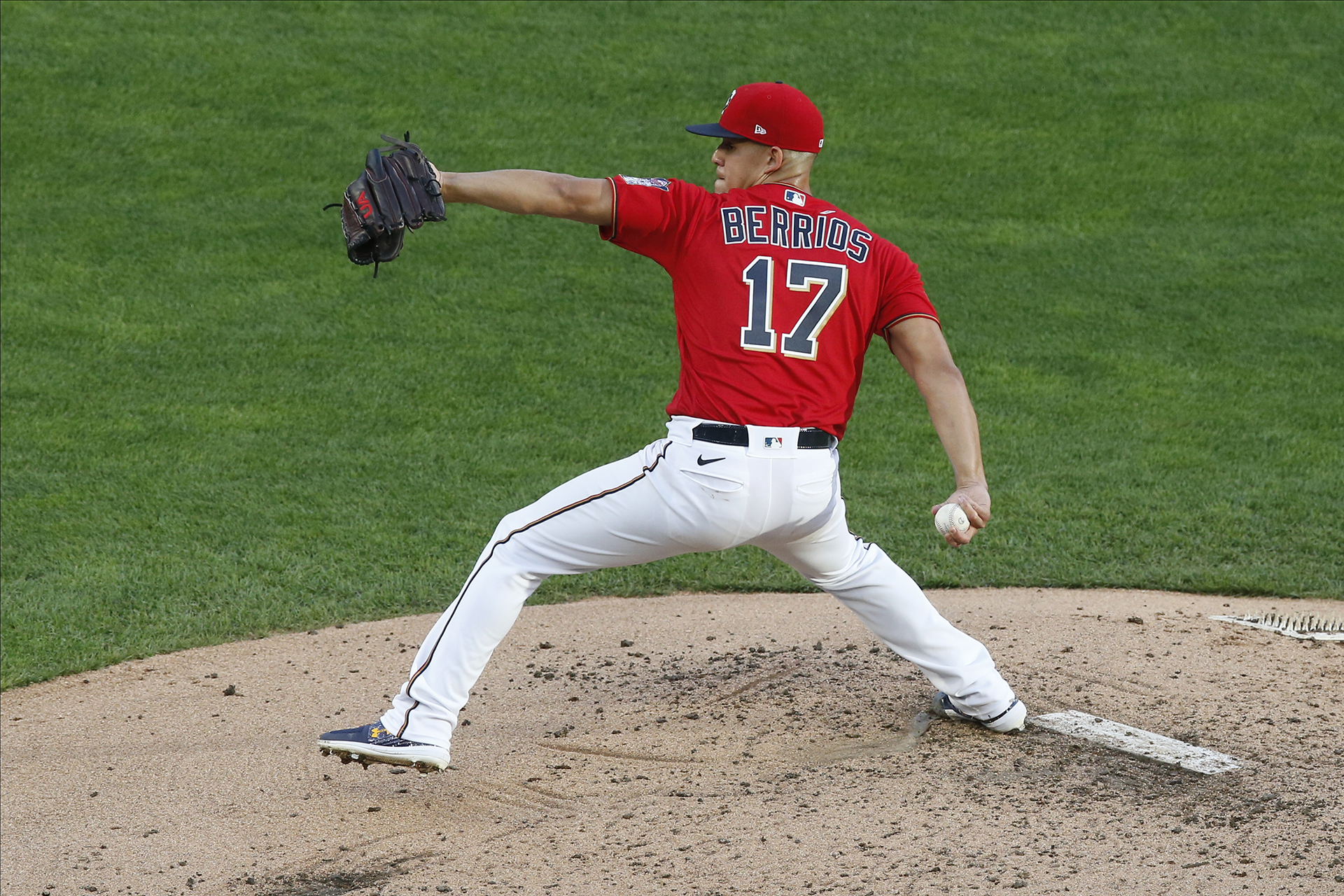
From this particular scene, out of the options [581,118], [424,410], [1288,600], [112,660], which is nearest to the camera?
[112,660]

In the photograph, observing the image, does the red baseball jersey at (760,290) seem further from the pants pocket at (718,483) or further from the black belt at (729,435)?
the pants pocket at (718,483)

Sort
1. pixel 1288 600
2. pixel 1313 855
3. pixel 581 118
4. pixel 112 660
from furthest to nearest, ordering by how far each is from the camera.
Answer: pixel 581 118 → pixel 1288 600 → pixel 112 660 → pixel 1313 855

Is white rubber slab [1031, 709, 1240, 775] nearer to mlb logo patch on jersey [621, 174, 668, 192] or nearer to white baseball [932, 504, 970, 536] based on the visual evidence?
white baseball [932, 504, 970, 536]

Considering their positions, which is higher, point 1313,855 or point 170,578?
point 1313,855

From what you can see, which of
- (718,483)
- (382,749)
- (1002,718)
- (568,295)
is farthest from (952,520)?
(568,295)

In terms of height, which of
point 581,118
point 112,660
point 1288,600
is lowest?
point 112,660

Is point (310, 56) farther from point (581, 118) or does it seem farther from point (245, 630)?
point (245, 630)

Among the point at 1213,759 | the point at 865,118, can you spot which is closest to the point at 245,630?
the point at 1213,759

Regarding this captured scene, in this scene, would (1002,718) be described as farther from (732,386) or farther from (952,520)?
(732,386)
